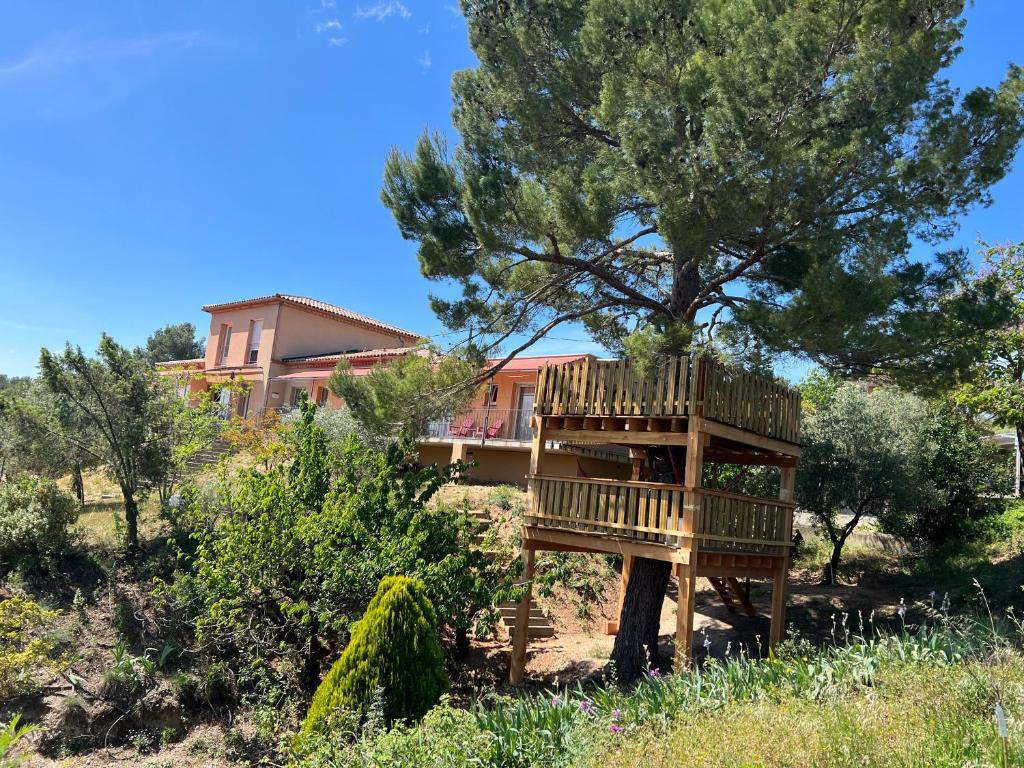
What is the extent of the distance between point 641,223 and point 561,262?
150cm

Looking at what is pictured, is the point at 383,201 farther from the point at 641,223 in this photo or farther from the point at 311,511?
the point at 311,511

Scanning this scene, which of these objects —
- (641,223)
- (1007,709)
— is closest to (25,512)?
(641,223)

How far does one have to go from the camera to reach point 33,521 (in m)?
13.6

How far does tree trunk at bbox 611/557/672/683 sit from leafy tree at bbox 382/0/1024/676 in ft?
0.11

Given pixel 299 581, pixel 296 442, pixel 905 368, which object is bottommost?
pixel 299 581

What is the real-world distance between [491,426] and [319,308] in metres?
12.5

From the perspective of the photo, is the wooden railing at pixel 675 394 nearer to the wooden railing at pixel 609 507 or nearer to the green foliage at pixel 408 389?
the wooden railing at pixel 609 507

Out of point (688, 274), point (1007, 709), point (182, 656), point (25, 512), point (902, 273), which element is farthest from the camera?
point (25, 512)

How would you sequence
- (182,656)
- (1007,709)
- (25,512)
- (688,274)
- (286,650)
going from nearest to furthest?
(1007,709) → (286,650) → (688,274) → (182,656) → (25,512)

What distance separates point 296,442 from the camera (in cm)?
1128

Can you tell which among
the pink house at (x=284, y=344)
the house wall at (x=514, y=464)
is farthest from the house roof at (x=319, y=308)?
the house wall at (x=514, y=464)

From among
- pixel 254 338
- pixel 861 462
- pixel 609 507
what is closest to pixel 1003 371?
pixel 861 462

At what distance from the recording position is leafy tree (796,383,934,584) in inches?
578

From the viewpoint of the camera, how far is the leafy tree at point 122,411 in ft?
45.7
